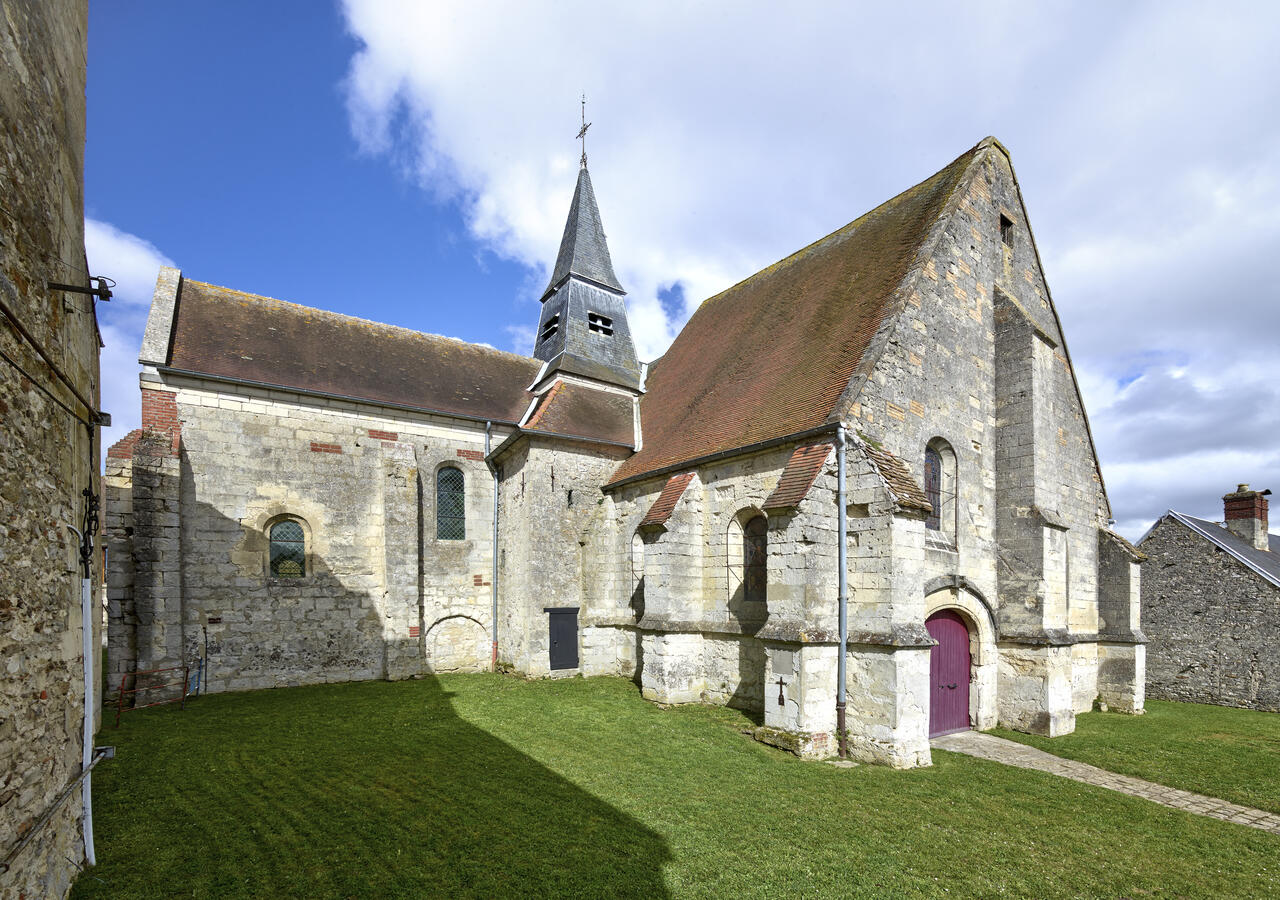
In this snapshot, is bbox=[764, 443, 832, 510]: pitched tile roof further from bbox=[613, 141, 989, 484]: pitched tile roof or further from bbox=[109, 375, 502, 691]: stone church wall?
bbox=[109, 375, 502, 691]: stone church wall

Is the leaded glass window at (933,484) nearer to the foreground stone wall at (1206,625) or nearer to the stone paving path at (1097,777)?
the stone paving path at (1097,777)

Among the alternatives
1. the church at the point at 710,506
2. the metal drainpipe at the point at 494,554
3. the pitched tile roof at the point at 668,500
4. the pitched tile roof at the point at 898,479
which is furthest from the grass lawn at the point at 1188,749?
the metal drainpipe at the point at 494,554

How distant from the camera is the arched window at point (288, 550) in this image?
42.4ft

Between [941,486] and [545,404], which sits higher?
[545,404]

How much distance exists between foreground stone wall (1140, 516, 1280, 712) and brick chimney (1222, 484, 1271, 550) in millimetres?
3323

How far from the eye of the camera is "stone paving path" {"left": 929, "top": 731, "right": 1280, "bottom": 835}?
6.90 m

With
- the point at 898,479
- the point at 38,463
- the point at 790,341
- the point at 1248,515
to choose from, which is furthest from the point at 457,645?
the point at 1248,515

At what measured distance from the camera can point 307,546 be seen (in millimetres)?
13234

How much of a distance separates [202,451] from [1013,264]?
55.9 ft

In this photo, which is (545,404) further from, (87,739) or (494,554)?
(87,739)

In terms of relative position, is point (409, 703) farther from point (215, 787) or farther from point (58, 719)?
point (58, 719)

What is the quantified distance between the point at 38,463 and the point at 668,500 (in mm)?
8613

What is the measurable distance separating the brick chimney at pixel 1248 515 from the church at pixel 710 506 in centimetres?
888

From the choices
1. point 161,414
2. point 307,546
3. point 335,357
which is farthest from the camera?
point 335,357
